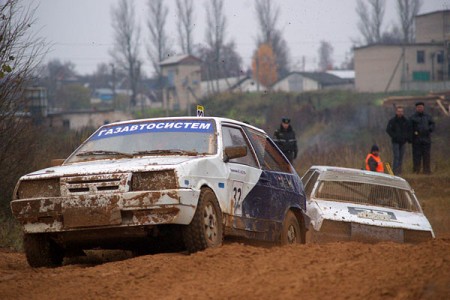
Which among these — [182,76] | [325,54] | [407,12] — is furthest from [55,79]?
[325,54]

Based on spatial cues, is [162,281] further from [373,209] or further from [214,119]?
[373,209]

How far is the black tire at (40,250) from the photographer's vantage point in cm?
838

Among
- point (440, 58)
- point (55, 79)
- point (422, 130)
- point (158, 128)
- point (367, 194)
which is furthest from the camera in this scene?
point (55, 79)

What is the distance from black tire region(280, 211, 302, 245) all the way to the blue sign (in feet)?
5.14

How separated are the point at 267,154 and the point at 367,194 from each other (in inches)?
119

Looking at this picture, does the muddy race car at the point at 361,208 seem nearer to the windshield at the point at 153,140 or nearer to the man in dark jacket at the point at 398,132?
the windshield at the point at 153,140

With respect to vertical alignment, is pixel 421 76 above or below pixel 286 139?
above

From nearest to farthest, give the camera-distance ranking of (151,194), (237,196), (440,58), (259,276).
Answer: (259,276) → (151,194) → (237,196) → (440,58)

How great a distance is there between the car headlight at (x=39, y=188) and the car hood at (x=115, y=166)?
5 cm

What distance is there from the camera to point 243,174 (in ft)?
30.3

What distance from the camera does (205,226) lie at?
26.5 feet

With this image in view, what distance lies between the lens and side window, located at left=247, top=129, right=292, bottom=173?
10.0 metres

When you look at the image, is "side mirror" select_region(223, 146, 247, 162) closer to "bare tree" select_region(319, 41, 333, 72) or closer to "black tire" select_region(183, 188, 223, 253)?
"black tire" select_region(183, 188, 223, 253)

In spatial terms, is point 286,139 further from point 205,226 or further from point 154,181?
point 154,181
